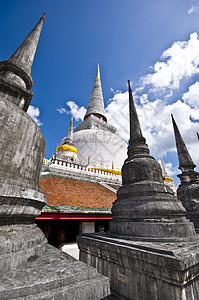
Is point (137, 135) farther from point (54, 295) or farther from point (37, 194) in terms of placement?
point (54, 295)

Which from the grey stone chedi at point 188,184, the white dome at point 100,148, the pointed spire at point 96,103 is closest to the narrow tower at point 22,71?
the grey stone chedi at point 188,184

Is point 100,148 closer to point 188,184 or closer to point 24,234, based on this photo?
point 188,184

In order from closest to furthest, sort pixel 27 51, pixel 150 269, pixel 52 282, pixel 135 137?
pixel 52 282, pixel 150 269, pixel 27 51, pixel 135 137

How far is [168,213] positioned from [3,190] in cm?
269

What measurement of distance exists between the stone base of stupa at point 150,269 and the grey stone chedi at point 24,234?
1.07 meters

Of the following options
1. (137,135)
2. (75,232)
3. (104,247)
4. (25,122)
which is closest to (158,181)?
(137,135)

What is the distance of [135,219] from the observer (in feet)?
9.25

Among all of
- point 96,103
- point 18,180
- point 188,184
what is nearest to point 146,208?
point 18,180

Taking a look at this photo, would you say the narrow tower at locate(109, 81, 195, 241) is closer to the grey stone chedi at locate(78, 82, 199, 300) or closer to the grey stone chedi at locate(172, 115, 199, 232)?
the grey stone chedi at locate(78, 82, 199, 300)

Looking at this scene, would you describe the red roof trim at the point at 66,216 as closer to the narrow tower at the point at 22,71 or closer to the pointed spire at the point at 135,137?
the pointed spire at the point at 135,137

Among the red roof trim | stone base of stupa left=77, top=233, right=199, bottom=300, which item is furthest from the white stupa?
stone base of stupa left=77, top=233, right=199, bottom=300

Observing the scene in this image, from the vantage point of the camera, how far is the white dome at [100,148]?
70.3 ft

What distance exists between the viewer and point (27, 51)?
2.57 metres

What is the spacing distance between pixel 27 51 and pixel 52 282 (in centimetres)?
312
